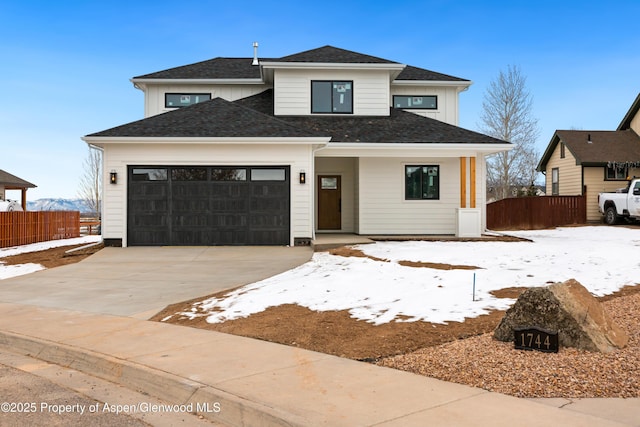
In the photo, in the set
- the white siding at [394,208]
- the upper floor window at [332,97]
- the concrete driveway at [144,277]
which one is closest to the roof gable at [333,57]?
the upper floor window at [332,97]

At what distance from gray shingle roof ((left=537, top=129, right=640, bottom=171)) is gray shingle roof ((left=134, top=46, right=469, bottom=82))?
11300mm

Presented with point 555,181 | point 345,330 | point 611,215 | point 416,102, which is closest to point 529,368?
point 345,330

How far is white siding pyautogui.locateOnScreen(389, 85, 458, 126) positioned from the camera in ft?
78.2

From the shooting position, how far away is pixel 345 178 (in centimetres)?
2192

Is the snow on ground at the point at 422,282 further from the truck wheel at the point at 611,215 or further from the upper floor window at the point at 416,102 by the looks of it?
the truck wheel at the point at 611,215

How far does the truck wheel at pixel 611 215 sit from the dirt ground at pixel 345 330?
20.2 meters

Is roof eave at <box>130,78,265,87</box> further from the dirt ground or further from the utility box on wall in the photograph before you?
the dirt ground

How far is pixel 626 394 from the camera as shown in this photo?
4.88m

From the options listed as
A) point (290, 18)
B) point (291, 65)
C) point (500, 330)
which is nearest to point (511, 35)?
point (290, 18)

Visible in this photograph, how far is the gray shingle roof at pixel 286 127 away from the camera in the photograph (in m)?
18.0

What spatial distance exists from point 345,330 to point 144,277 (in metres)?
7.21

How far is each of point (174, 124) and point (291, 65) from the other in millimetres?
→ 5167

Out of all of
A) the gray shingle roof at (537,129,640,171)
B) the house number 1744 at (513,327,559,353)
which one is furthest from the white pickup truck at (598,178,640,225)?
the house number 1744 at (513,327,559,353)

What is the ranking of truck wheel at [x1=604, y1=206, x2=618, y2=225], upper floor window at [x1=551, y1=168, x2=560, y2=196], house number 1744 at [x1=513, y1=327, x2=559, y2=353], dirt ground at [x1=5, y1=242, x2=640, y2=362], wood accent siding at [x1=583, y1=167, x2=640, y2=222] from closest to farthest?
house number 1744 at [x1=513, y1=327, x2=559, y2=353] → dirt ground at [x1=5, y1=242, x2=640, y2=362] → truck wheel at [x1=604, y1=206, x2=618, y2=225] → wood accent siding at [x1=583, y1=167, x2=640, y2=222] → upper floor window at [x1=551, y1=168, x2=560, y2=196]
